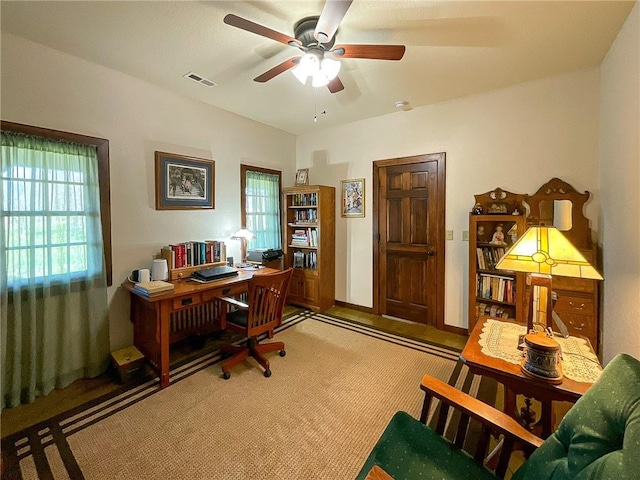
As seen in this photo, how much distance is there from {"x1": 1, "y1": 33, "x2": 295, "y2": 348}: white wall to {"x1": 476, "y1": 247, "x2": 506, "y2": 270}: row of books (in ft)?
9.30

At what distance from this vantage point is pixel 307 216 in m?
4.14

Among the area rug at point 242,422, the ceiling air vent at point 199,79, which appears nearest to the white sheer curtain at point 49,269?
the area rug at point 242,422

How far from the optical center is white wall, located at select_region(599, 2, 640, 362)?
172 centimetres

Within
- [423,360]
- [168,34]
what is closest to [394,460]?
[423,360]

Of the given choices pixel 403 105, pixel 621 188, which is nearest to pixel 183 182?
pixel 403 105

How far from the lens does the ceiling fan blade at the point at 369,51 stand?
172 centimetres

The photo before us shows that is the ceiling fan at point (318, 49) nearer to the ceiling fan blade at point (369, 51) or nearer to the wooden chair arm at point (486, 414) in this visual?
the ceiling fan blade at point (369, 51)

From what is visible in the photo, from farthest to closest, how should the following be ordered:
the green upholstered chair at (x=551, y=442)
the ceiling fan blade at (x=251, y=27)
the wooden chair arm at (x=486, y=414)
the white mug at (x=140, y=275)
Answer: the white mug at (x=140, y=275)
the ceiling fan blade at (x=251, y=27)
the wooden chair arm at (x=486, y=414)
the green upholstered chair at (x=551, y=442)

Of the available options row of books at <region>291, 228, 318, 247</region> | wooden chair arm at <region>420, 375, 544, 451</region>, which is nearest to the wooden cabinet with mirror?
wooden chair arm at <region>420, 375, 544, 451</region>

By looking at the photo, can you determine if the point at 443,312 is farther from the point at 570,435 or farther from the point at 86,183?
the point at 86,183

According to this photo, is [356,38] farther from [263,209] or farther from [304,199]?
[263,209]

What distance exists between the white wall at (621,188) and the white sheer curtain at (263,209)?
353 cm

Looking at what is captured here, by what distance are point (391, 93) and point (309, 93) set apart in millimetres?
862

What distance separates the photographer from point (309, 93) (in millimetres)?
2967
